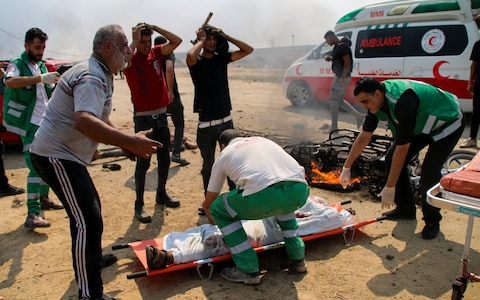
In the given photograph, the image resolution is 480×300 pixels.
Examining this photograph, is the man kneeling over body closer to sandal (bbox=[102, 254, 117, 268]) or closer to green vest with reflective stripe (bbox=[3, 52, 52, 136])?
sandal (bbox=[102, 254, 117, 268])

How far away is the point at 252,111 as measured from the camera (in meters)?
11.3

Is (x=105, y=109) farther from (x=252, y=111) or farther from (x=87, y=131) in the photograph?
(x=252, y=111)

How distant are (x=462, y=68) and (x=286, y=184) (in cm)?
707

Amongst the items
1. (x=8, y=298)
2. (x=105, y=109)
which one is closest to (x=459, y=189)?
(x=105, y=109)

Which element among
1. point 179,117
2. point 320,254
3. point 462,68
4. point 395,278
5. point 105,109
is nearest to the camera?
point 105,109

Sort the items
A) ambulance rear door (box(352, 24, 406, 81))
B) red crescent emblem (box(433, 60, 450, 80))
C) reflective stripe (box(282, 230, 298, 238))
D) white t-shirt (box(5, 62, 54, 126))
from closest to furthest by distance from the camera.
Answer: reflective stripe (box(282, 230, 298, 238))
white t-shirt (box(5, 62, 54, 126))
red crescent emblem (box(433, 60, 450, 80))
ambulance rear door (box(352, 24, 406, 81))

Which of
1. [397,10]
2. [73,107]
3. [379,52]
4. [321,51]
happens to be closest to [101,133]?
[73,107]

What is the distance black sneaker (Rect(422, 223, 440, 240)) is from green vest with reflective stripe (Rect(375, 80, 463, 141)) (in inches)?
34.2

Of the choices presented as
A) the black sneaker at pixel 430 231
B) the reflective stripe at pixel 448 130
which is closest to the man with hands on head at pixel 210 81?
the reflective stripe at pixel 448 130

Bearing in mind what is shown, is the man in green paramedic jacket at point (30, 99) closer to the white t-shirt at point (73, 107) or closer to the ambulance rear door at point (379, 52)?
the white t-shirt at point (73, 107)

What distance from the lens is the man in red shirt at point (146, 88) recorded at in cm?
412

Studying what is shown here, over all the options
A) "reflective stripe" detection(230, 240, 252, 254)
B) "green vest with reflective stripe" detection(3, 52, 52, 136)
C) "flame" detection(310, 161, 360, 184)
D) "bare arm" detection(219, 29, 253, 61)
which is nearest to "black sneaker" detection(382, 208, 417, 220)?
"flame" detection(310, 161, 360, 184)

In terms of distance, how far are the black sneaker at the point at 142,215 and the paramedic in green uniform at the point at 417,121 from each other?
97.7 inches

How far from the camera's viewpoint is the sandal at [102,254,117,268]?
11.4ft
